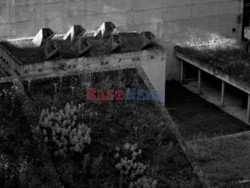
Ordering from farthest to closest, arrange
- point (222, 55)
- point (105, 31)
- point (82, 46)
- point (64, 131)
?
point (222, 55) < point (105, 31) < point (82, 46) < point (64, 131)

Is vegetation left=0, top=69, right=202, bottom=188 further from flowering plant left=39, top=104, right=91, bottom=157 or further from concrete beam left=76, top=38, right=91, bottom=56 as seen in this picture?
concrete beam left=76, top=38, right=91, bottom=56

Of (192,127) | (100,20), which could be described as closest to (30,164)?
(192,127)

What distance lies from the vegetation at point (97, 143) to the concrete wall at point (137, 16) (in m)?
10.7

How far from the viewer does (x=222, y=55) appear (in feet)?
69.9

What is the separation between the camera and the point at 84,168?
351 inches

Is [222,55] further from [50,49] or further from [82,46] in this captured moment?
[50,49]

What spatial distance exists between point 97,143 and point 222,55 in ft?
42.6

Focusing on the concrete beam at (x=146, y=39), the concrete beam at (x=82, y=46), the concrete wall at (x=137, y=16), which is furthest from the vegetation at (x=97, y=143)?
the concrete wall at (x=137, y=16)

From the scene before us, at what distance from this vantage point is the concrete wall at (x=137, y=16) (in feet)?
69.4

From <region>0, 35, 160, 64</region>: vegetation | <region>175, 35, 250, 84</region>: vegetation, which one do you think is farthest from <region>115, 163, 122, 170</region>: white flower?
<region>175, 35, 250, 84</region>: vegetation

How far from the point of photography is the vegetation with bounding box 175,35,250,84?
1921 cm

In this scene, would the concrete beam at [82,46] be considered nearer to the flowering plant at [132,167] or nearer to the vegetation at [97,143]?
the vegetation at [97,143]

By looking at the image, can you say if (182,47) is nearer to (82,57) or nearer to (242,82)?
(242,82)

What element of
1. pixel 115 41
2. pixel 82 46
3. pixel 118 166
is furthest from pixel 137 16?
pixel 118 166
